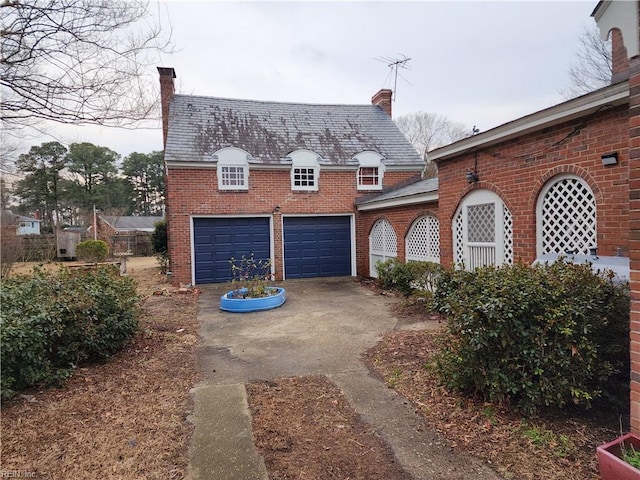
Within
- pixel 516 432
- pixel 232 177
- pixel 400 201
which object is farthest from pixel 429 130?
pixel 516 432

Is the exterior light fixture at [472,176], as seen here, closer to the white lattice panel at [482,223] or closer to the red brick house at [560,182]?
the red brick house at [560,182]

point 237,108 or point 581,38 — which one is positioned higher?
point 581,38

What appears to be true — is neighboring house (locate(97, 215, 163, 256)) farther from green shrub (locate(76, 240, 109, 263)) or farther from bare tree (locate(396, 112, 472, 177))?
bare tree (locate(396, 112, 472, 177))

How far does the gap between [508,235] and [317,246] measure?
7783 mm

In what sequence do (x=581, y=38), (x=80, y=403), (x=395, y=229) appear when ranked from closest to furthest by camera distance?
(x=80, y=403)
(x=395, y=229)
(x=581, y=38)

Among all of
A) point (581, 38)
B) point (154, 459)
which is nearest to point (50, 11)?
point (154, 459)

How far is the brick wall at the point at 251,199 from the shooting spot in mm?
11656

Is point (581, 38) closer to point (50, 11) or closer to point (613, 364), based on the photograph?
point (613, 364)

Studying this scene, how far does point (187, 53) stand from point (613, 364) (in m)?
6.55

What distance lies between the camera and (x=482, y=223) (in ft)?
22.2

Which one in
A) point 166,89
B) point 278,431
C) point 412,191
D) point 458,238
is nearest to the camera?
point 278,431

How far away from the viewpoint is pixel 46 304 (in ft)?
12.9

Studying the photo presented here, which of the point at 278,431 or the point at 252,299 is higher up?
the point at 252,299

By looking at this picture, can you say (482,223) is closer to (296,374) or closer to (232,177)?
(296,374)
